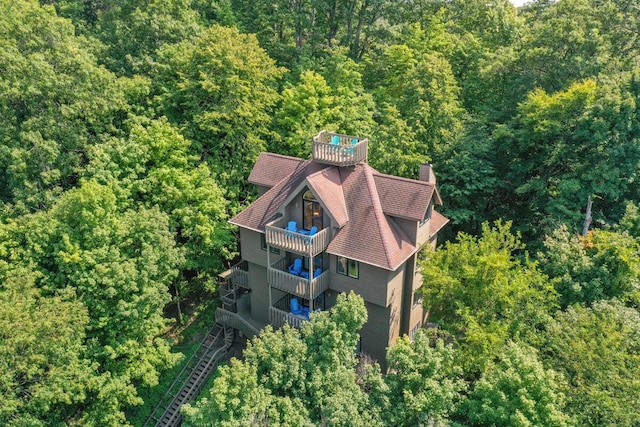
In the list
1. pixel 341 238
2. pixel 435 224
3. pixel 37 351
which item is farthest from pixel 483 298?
pixel 37 351

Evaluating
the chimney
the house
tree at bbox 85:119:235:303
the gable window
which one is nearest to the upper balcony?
the house

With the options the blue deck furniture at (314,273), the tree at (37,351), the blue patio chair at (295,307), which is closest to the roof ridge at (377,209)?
the blue deck furniture at (314,273)

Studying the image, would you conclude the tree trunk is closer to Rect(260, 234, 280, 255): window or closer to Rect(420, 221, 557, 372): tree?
Rect(420, 221, 557, 372): tree

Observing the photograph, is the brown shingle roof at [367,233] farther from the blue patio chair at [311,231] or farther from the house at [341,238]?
the blue patio chair at [311,231]

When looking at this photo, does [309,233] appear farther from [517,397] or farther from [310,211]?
[517,397]

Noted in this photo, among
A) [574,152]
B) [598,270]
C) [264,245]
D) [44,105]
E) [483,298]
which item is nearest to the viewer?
[483,298]

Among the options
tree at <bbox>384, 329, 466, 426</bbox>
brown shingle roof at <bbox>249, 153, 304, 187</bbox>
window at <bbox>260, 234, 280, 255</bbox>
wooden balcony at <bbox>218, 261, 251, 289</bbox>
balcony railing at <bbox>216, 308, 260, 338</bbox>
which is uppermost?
brown shingle roof at <bbox>249, 153, 304, 187</bbox>

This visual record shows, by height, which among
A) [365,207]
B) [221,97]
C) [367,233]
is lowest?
[367,233]
